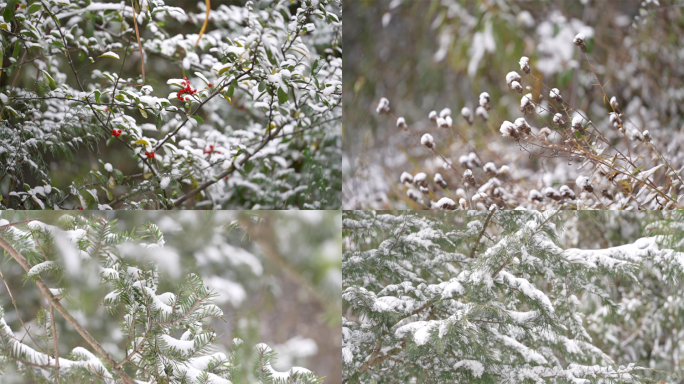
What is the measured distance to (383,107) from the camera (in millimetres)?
1167

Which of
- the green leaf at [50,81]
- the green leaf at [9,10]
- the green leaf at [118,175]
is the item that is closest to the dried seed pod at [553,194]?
the green leaf at [118,175]

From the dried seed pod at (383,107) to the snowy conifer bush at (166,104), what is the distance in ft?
0.45

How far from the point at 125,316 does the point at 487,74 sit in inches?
55.8

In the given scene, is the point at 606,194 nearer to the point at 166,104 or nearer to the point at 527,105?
the point at 527,105

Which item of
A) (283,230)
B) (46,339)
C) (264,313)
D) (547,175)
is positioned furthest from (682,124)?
(46,339)

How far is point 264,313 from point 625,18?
1561mm

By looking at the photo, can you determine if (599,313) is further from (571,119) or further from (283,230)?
(283,230)

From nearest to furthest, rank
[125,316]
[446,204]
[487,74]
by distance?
[125,316] < [446,204] < [487,74]

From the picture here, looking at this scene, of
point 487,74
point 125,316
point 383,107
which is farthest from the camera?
point 487,74

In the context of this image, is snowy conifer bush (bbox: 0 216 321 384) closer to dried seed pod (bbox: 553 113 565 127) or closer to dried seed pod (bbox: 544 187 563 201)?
dried seed pod (bbox: 544 187 563 201)

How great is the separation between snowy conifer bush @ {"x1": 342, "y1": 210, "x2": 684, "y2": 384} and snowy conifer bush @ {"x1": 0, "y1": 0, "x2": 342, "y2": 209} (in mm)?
200

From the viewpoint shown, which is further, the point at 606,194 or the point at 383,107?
the point at 383,107

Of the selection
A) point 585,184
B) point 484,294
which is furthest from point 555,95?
point 484,294

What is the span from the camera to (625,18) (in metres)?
1.57
